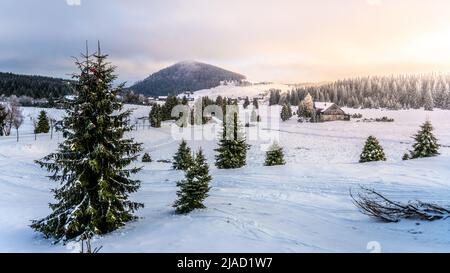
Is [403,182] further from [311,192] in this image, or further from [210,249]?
[210,249]

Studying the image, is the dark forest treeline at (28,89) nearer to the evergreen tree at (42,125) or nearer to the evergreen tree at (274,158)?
the evergreen tree at (42,125)

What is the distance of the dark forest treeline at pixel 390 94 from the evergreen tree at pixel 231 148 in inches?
4823

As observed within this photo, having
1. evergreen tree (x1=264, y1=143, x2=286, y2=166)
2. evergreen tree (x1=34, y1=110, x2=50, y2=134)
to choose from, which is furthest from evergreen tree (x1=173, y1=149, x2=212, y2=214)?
evergreen tree (x1=34, y1=110, x2=50, y2=134)

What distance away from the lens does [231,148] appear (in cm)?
4009

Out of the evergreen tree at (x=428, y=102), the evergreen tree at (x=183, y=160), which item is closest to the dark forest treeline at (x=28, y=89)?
the evergreen tree at (x=183, y=160)

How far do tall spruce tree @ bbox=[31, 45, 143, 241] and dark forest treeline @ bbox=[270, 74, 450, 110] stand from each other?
147 metres

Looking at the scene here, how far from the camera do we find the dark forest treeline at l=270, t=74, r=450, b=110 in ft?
486

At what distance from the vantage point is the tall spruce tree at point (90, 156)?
1518cm

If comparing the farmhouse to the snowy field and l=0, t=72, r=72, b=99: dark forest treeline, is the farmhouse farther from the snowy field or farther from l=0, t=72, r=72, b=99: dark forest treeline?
l=0, t=72, r=72, b=99: dark forest treeline

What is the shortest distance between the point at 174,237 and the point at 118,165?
4.79m

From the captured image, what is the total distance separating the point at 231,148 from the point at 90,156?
2553 centimetres
